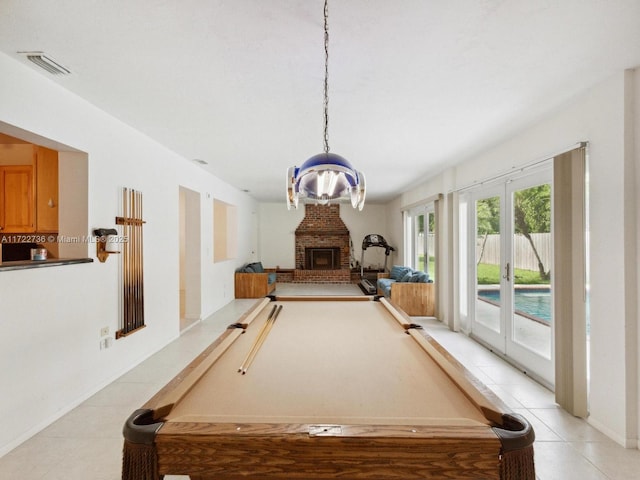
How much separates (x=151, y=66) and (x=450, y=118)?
2.49 metres

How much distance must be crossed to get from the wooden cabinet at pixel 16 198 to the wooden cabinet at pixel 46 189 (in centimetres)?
34

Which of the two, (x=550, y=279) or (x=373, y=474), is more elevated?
(x=550, y=279)

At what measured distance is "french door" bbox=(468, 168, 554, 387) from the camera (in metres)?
3.23

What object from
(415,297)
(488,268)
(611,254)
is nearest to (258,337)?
(611,254)

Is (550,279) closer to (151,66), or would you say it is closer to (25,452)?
(151,66)

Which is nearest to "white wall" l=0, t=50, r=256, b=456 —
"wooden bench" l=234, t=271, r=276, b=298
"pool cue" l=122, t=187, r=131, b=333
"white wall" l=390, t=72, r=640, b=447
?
"pool cue" l=122, t=187, r=131, b=333

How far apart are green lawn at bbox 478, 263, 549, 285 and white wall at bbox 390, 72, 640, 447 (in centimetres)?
97

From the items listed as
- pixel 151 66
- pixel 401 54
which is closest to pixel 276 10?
pixel 401 54

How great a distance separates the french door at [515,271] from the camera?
127 inches

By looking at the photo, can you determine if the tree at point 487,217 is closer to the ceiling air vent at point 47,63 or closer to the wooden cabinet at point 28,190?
the ceiling air vent at point 47,63

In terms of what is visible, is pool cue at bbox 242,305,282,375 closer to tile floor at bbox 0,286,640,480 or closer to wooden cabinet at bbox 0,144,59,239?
tile floor at bbox 0,286,640,480

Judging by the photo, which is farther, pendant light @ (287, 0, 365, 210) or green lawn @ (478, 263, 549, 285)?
green lawn @ (478, 263, 549, 285)

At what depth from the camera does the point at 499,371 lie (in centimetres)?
340

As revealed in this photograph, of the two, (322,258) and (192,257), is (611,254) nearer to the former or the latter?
(192,257)
